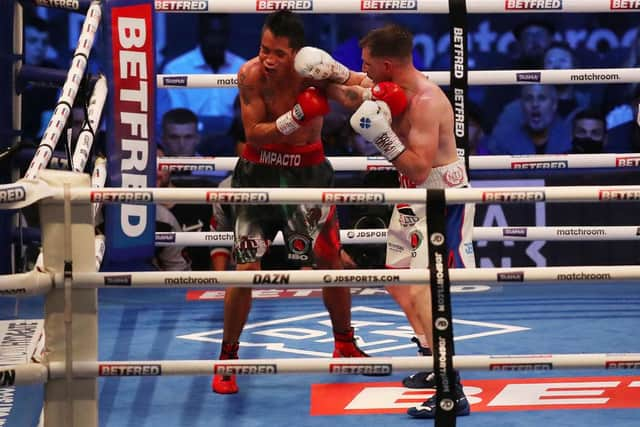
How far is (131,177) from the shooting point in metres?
5.07

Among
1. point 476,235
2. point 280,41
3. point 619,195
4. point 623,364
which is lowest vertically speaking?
point 623,364

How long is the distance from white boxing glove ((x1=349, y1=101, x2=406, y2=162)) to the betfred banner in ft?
3.81

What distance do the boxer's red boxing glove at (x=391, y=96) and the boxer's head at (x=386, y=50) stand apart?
0.15m

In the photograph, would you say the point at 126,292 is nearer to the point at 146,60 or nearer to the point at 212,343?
the point at 212,343

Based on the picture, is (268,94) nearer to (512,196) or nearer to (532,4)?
(532,4)

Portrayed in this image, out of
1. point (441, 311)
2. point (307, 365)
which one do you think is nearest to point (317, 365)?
point (307, 365)

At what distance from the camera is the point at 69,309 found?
3090 mm

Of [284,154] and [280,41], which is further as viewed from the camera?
[284,154]

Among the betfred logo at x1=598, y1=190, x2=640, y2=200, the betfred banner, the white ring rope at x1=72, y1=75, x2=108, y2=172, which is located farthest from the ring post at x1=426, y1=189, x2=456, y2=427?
the betfred banner

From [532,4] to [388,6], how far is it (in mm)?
690

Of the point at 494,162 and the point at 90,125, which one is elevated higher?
the point at 90,125

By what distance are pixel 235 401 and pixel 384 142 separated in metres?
1.13

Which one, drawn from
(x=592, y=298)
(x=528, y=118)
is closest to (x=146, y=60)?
(x=592, y=298)

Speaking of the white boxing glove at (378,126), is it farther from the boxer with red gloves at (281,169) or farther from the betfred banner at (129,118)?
the betfred banner at (129,118)
